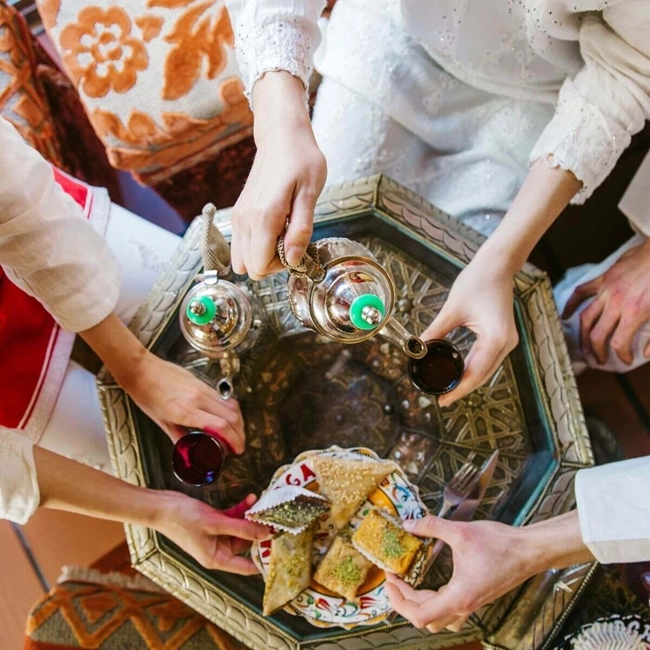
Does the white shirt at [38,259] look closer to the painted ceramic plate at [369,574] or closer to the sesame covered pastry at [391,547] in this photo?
the painted ceramic plate at [369,574]

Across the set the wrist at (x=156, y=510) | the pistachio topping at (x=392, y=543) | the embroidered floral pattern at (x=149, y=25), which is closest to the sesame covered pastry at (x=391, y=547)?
the pistachio topping at (x=392, y=543)

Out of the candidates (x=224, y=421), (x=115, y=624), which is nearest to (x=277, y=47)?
(x=224, y=421)

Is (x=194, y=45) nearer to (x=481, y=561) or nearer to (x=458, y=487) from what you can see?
(x=458, y=487)

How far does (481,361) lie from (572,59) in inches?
18.6

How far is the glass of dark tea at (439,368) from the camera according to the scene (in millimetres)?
872

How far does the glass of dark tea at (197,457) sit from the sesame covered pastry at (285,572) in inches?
5.6

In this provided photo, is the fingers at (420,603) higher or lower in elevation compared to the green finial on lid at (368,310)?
lower

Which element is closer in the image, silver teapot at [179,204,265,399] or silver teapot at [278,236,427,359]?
silver teapot at [278,236,427,359]

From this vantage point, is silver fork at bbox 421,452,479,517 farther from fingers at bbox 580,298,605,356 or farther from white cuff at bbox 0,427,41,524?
white cuff at bbox 0,427,41,524

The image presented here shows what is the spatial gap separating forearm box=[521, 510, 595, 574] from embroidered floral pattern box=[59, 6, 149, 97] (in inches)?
43.1

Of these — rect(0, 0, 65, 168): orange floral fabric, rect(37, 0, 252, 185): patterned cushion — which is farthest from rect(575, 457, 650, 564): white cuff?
rect(0, 0, 65, 168): orange floral fabric

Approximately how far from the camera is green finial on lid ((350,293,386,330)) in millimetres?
665

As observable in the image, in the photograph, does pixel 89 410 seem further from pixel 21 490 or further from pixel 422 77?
pixel 422 77

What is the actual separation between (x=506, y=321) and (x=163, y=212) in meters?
1.10
